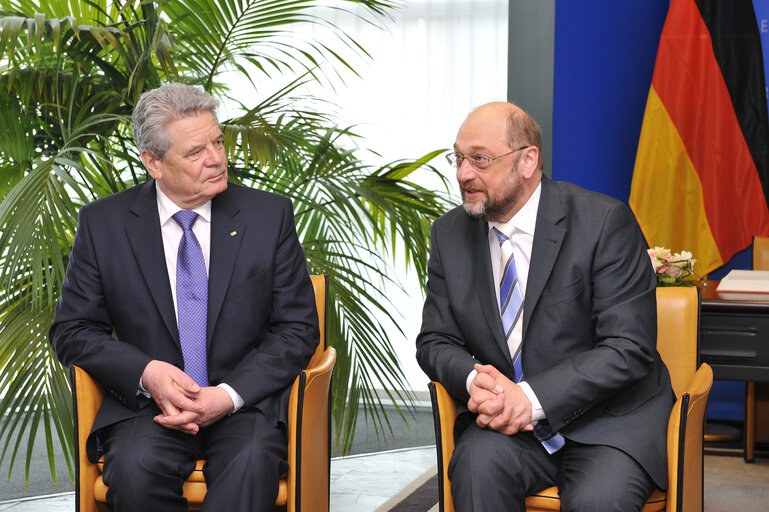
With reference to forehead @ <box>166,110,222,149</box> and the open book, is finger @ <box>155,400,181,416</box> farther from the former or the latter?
the open book

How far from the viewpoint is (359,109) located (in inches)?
200

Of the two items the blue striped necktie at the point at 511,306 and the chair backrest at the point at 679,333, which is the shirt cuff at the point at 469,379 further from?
the chair backrest at the point at 679,333

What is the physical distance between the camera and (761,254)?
11.9 feet

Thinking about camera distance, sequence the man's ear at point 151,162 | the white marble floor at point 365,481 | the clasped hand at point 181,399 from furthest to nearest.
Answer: the white marble floor at point 365,481 → the man's ear at point 151,162 → the clasped hand at point 181,399

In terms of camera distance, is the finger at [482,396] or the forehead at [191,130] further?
the forehead at [191,130]

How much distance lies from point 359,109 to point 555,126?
4.15 ft

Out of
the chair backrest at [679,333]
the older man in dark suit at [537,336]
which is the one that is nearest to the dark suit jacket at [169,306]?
the older man in dark suit at [537,336]

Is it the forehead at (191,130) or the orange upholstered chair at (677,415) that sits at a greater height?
the forehead at (191,130)

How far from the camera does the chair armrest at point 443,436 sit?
80.8 inches

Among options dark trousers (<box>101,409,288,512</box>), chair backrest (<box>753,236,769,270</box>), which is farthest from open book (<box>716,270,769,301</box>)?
dark trousers (<box>101,409,288,512</box>)

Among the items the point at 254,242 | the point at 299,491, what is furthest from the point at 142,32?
the point at 299,491

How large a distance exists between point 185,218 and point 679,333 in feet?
4.38

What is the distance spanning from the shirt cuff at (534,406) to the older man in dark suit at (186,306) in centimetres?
60

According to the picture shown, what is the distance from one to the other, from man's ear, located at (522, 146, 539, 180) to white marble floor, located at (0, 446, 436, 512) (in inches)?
65.7
